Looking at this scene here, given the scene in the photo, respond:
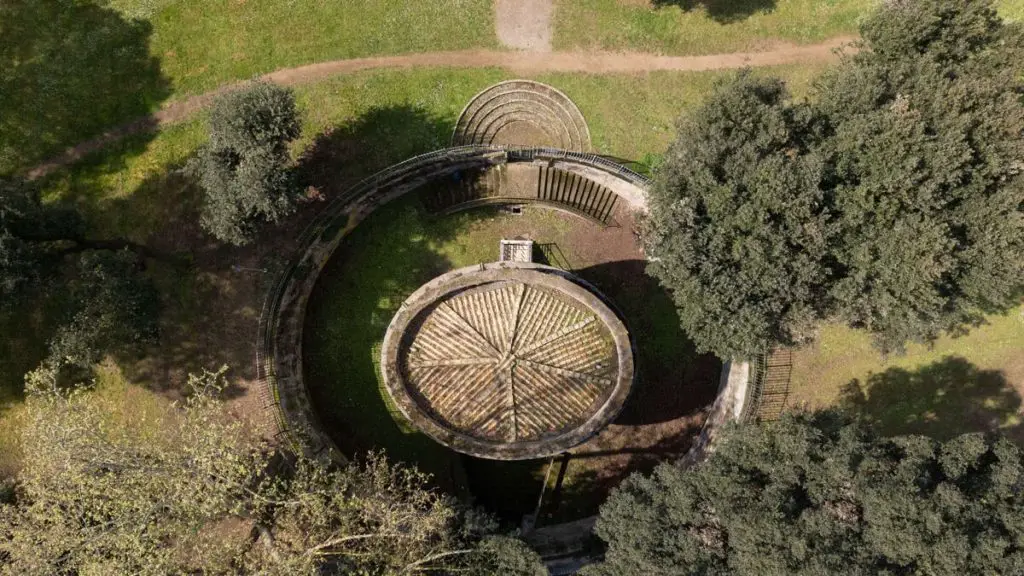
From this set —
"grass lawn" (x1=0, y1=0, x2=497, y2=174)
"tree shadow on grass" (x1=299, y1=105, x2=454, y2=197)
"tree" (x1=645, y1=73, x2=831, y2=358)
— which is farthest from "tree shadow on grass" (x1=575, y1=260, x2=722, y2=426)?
"grass lawn" (x1=0, y1=0, x2=497, y2=174)

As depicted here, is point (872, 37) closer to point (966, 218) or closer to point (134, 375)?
point (966, 218)

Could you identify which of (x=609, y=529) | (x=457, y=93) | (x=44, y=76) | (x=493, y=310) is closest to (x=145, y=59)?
(x=44, y=76)

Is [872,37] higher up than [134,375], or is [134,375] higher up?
[872,37]

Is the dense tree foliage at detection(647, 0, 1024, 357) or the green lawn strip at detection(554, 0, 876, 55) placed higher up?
the green lawn strip at detection(554, 0, 876, 55)

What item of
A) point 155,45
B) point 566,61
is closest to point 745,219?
point 566,61

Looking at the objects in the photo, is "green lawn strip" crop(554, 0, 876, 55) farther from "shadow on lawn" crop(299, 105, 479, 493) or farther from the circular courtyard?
"shadow on lawn" crop(299, 105, 479, 493)
